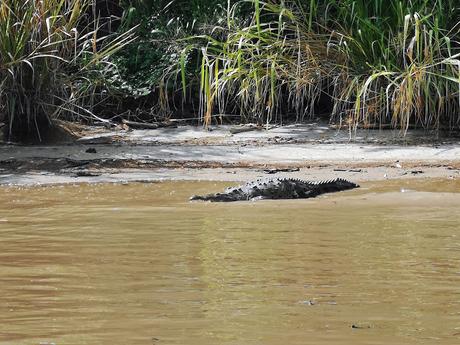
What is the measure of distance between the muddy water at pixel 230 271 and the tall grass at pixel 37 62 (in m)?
2.90

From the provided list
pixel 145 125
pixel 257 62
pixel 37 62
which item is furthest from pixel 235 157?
pixel 145 125

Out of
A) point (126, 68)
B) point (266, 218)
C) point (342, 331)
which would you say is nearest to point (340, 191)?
point (266, 218)

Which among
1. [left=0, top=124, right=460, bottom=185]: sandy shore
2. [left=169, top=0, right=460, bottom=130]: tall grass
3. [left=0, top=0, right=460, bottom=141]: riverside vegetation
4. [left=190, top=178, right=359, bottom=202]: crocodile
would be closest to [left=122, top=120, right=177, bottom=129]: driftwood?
[left=0, top=0, right=460, bottom=141]: riverside vegetation

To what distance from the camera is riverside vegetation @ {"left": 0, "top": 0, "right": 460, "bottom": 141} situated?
1025 centimetres

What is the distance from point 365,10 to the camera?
11.1 m

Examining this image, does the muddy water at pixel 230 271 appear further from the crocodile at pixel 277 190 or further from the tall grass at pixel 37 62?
the tall grass at pixel 37 62

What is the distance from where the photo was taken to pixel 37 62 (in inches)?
408

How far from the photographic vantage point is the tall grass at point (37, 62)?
1007cm

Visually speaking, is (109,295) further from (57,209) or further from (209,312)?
(57,209)

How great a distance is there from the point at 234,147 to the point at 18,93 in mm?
2135

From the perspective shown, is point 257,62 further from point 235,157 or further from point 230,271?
point 230,271

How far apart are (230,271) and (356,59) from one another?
6.88 meters

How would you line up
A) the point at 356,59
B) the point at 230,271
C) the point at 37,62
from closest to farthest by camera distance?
the point at 230,271 < the point at 37,62 < the point at 356,59

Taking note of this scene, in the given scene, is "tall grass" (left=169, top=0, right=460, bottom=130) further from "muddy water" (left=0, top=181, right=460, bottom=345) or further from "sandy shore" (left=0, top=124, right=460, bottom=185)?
"muddy water" (left=0, top=181, right=460, bottom=345)
